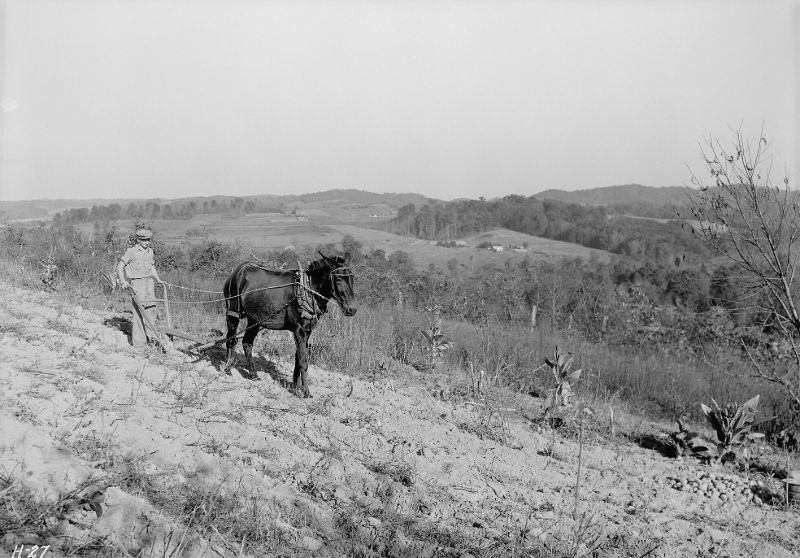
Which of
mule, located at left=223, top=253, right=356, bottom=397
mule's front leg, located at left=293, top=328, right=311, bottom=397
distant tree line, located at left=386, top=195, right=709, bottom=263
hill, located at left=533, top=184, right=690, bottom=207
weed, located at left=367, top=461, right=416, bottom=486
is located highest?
hill, located at left=533, top=184, right=690, bottom=207

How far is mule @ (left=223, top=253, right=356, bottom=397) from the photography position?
7281mm

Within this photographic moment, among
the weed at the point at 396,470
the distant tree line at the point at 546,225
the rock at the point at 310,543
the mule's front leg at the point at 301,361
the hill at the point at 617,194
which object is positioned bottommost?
the weed at the point at 396,470

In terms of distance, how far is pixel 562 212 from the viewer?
80312mm

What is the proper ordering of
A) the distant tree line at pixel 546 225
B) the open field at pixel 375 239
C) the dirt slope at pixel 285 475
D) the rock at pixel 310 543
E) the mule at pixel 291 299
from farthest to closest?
the distant tree line at pixel 546 225 → the open field at pixel 375 239 → the mule at pixel 291 299 → the rock at pixel 310 543 → the dirt slope at pixel 285 475

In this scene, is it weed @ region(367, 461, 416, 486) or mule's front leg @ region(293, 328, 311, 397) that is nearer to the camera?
weed @ region(367, 461, 416, 486)

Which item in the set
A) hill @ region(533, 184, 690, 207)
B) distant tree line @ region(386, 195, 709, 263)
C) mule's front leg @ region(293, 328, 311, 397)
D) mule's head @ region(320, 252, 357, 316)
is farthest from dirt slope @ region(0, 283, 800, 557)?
hill @ region(533, 184, 690, 207)

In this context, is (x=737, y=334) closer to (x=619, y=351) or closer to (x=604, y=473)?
(x=619, y=351)

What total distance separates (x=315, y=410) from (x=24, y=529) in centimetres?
373

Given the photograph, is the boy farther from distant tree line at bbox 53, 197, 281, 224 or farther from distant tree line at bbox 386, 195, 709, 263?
distant tree line at bbox 386, 195, 709, 263

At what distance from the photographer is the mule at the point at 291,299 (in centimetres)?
728

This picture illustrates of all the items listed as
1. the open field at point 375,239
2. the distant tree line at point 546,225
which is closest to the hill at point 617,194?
the distant tree line at point 546,225

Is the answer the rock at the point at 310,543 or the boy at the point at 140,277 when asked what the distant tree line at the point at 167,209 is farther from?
the rock at the point at 310,543

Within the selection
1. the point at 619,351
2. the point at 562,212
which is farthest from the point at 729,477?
the point at 562,212

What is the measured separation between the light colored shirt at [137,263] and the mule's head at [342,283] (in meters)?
2.83
